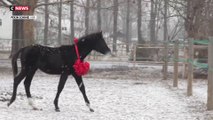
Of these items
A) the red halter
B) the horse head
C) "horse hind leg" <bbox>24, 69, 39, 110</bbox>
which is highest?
the horse head

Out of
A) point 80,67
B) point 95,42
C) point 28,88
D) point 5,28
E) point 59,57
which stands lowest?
point 28,88

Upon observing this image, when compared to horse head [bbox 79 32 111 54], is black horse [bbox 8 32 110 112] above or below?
below

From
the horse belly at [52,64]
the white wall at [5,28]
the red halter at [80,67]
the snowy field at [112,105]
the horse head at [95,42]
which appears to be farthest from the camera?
the white wall at [5,28]

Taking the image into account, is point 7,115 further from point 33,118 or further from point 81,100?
point 81,100

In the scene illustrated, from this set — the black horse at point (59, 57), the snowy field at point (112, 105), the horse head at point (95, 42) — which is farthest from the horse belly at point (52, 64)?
the snowy field at point (112, 105)

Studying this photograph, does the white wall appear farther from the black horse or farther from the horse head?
the horse head

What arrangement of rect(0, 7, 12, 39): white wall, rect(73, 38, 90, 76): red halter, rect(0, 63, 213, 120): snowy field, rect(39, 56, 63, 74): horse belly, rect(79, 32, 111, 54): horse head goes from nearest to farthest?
rect(0, 63, 213, 120): snowy field, rect(73, 38, 90, 76): red halter, rect(39, 56, 63, 74): horse belly, rect(79, 32, 111, 54): horse head, rect(0, 7, 12, 39): white wall

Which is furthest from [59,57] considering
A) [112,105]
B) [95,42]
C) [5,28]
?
[5,28]

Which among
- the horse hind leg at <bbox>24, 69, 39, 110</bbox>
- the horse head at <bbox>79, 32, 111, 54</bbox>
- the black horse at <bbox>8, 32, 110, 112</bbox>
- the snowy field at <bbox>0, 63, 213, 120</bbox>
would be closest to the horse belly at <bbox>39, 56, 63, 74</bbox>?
the black horse at <bbox>8, 32, 110, 112</bbox>

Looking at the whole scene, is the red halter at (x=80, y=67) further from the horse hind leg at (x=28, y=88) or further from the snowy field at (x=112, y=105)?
the horse hind leg at (x=28, y=88)

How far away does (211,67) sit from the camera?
908 cm

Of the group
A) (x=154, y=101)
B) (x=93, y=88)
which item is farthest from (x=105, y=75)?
(x=154, y=101)

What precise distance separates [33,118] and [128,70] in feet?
45.5

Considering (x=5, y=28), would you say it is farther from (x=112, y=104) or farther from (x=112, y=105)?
(x=112, y=105)
